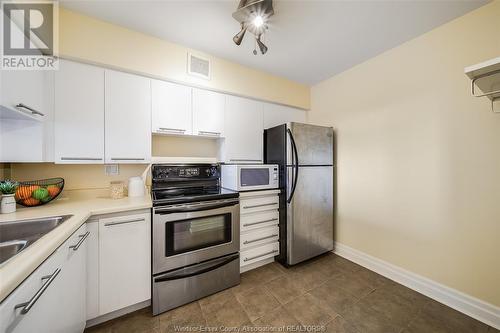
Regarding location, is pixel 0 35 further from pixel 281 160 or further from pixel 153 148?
pixel 281 160

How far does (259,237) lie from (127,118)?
1882 mm

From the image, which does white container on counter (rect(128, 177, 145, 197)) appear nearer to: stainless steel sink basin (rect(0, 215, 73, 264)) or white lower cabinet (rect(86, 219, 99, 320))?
white lower cabinet (rect(86, 219, 99, 320))

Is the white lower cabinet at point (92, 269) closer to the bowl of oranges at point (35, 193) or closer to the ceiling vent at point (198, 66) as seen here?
the bowl of oranges at point (35, 193)

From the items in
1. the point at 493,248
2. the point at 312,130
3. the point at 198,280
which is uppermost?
the point at 312,130

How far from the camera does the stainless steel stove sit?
1.59 meters

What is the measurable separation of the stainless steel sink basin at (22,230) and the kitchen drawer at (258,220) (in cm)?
147

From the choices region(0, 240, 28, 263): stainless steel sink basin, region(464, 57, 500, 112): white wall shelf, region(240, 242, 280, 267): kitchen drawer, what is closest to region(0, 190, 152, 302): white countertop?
region(0, 240, 28, 263): stainless steel sink basin

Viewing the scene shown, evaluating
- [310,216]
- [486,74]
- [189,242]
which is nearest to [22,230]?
[189,242]

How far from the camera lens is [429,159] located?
1830mm

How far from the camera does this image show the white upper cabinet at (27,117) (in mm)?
1229

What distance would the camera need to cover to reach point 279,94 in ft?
9.12

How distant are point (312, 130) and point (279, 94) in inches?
31.3

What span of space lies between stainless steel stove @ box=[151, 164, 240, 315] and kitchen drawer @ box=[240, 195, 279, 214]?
16 centimetres

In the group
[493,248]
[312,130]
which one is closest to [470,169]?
[493,248]
